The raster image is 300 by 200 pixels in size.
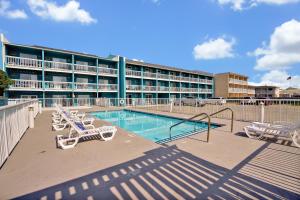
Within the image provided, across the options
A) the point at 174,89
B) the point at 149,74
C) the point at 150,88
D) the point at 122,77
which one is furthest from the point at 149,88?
the point at 174,89

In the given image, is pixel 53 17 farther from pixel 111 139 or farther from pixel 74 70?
pixel 111 139

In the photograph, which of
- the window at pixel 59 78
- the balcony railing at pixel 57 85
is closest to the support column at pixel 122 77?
the balcony railing at pixel 57 85

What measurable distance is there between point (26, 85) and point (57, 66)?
4730mm

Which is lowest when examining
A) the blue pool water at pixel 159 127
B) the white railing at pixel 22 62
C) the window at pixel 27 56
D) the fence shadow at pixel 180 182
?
the blue pool water at pixel 159 127

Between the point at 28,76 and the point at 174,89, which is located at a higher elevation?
the point at 28,76

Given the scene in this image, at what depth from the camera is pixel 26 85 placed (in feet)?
66.7

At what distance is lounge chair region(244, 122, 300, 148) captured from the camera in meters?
5.80

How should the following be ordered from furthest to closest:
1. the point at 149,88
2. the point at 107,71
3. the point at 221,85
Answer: the point at 221,85, the point at 149,88, the point at 107,71

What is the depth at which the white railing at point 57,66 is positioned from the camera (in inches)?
879

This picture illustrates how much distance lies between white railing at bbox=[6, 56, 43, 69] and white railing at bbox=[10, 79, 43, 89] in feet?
6.53

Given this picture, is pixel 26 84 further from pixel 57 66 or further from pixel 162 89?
pixel 162 89

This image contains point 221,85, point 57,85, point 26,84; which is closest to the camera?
point 26,84

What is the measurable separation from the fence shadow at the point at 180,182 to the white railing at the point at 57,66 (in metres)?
23.4

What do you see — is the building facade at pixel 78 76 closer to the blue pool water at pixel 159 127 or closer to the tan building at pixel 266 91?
the blue pool water at pixel 159 127
